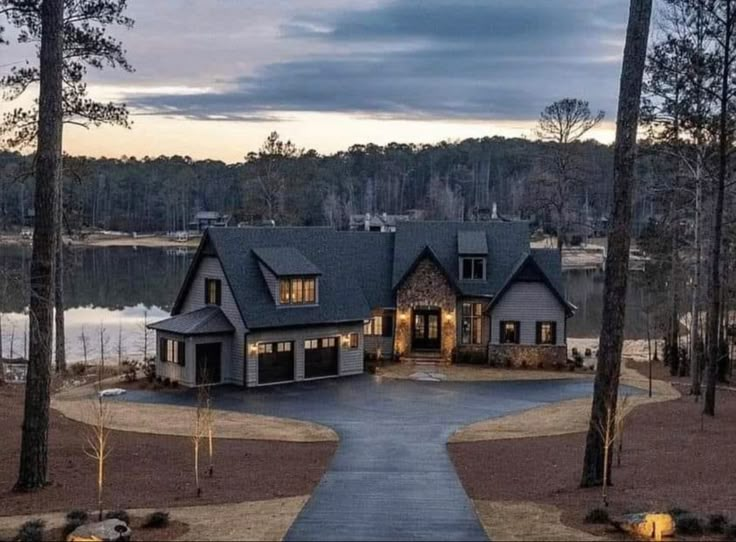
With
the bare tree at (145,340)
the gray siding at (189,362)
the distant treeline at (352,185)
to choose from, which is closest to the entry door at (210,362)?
the gray siding at (189,362)

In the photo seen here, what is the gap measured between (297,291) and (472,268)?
321 inches

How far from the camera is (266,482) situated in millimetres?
14430

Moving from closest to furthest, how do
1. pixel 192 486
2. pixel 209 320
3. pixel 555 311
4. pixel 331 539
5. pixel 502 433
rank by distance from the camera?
pixel 331 539 → pixel 192 486 → pixel 502 433 → pixel 209 320 → pixel 555 311

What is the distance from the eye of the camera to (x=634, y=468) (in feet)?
49.3

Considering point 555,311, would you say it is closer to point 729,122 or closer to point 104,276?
point 729,122

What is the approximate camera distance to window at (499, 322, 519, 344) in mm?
32438

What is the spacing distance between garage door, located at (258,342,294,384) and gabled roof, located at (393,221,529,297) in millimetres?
6596

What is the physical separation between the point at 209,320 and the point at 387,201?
99.2 m

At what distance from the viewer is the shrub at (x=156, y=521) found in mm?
10734

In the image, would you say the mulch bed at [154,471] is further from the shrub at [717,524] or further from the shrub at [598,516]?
the shrub at [717,524]

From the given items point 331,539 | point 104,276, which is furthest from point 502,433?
point 104,276

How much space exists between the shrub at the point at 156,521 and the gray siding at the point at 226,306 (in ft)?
54.8

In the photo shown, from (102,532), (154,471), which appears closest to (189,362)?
(154,471)

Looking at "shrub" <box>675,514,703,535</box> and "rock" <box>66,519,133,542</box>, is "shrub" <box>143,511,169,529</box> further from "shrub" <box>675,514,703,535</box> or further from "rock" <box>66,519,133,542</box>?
"shrub" <box>675,514,703,535</box>
